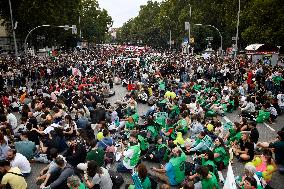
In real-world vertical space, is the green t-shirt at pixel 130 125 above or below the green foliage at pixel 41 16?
below

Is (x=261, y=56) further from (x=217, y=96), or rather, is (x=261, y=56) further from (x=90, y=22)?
(x=90, y=22)

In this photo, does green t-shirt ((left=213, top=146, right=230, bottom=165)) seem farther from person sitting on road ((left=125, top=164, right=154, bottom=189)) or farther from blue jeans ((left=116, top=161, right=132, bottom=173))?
person sitting on road ((left=125, top=164, right=154, bottom=189))

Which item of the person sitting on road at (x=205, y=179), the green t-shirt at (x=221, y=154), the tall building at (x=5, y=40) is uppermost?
the tall building at (x=5, y=40)

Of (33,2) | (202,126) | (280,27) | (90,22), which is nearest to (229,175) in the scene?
(202,126)

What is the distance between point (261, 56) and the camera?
33.7m

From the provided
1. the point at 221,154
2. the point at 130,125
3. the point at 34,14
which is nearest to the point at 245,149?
the point at 221,154

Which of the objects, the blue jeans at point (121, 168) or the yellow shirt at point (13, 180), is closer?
the yellow shirt at point (13, 180)

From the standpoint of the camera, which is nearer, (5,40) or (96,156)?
(96,156)

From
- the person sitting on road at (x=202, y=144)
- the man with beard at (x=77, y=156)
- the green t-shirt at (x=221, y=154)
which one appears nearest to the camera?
the man with beard at (x=77, y=156)

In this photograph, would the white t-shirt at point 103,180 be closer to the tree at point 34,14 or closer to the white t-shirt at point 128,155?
the white t-shirt at point 128,155

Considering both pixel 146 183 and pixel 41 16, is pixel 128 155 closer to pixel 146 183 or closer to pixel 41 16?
pixel 146 183

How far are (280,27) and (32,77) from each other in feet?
84.8

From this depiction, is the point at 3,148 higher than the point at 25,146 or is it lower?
higher

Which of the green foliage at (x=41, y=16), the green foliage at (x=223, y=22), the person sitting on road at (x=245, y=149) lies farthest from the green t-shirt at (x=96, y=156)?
the green foliage at (x=41, y=16)
